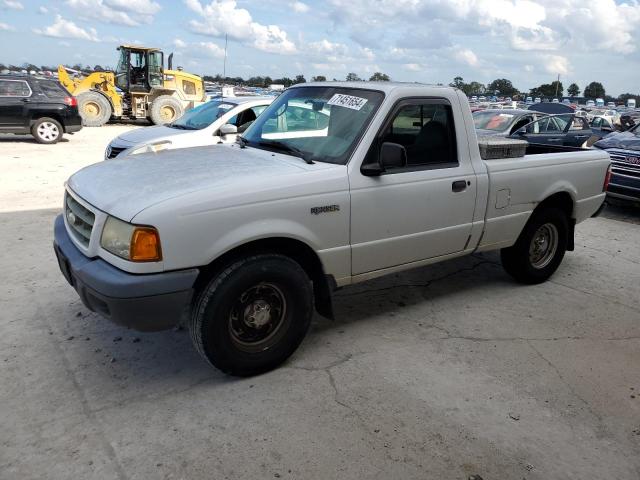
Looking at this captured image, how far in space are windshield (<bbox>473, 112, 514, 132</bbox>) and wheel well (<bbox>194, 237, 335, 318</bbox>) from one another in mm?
8330

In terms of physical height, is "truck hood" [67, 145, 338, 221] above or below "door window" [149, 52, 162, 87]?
below

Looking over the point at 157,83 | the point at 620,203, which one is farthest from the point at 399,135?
the point at 157,83

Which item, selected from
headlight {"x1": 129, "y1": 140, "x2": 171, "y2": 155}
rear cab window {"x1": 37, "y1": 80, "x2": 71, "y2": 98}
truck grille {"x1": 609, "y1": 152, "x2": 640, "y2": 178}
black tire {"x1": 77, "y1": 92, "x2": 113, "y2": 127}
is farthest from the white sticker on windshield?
black tire {"x1": 77, "y1": 92, "x2": 113, "y2": 127}

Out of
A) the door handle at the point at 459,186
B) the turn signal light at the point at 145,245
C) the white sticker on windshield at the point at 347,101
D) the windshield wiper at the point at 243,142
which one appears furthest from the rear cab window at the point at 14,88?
the door handle at the point at 459,186

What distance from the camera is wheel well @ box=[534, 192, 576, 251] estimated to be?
16.9 feet

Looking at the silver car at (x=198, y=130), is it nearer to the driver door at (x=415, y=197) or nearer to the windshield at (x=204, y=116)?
the windshield at (x=204, y=116)

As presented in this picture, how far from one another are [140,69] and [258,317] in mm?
19234

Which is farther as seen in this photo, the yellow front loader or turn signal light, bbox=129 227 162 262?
the yellow front loader

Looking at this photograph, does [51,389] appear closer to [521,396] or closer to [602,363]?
[521,396]

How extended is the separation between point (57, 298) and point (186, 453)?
2.43m

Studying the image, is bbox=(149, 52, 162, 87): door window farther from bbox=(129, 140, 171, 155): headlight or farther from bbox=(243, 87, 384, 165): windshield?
bbox=(243, 87, 384, 165): windshield

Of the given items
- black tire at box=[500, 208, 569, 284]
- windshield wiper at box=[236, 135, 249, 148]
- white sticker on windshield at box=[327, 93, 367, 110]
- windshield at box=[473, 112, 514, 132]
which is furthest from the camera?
windshield at box=[473, 112, 514, 132]

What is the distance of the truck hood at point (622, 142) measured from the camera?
8.88 meters

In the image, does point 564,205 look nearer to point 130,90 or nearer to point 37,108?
point 37,108
